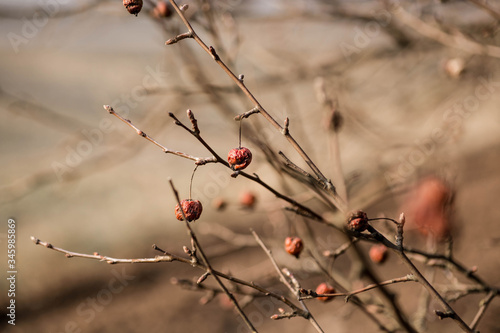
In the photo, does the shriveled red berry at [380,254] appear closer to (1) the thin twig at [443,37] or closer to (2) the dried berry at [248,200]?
(2) the dried berry at [248,200]

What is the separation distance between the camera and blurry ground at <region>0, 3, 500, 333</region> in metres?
2.58

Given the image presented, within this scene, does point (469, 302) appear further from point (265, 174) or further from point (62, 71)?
point (62, 71)

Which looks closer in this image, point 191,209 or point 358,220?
point 358,220

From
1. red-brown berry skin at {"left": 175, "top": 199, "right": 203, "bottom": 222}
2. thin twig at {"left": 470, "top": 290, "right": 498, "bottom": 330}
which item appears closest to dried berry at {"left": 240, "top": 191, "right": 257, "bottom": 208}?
red-brown berry skin at {"left": 175, "top": 199, "right": 203, "bottom": 222}

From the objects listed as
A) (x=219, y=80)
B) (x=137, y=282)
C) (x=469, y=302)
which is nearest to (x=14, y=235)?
(x=137, y=282)

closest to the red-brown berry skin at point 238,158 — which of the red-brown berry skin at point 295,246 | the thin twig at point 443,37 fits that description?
the red-brown berry skin at point 295,246

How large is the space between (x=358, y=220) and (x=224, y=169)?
5745mm

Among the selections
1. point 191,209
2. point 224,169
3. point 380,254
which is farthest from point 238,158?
point 224,169

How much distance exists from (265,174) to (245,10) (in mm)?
4498

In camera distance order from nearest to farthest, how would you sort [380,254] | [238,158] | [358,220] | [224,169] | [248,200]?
[358,220]
[238,158]
[380,254]
[248,200]
[224,169]

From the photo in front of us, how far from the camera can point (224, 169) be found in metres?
6.64

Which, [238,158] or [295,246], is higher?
[238,158]

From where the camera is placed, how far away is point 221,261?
5348mm

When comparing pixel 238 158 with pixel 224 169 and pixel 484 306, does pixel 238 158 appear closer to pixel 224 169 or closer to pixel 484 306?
pixel 484 306
